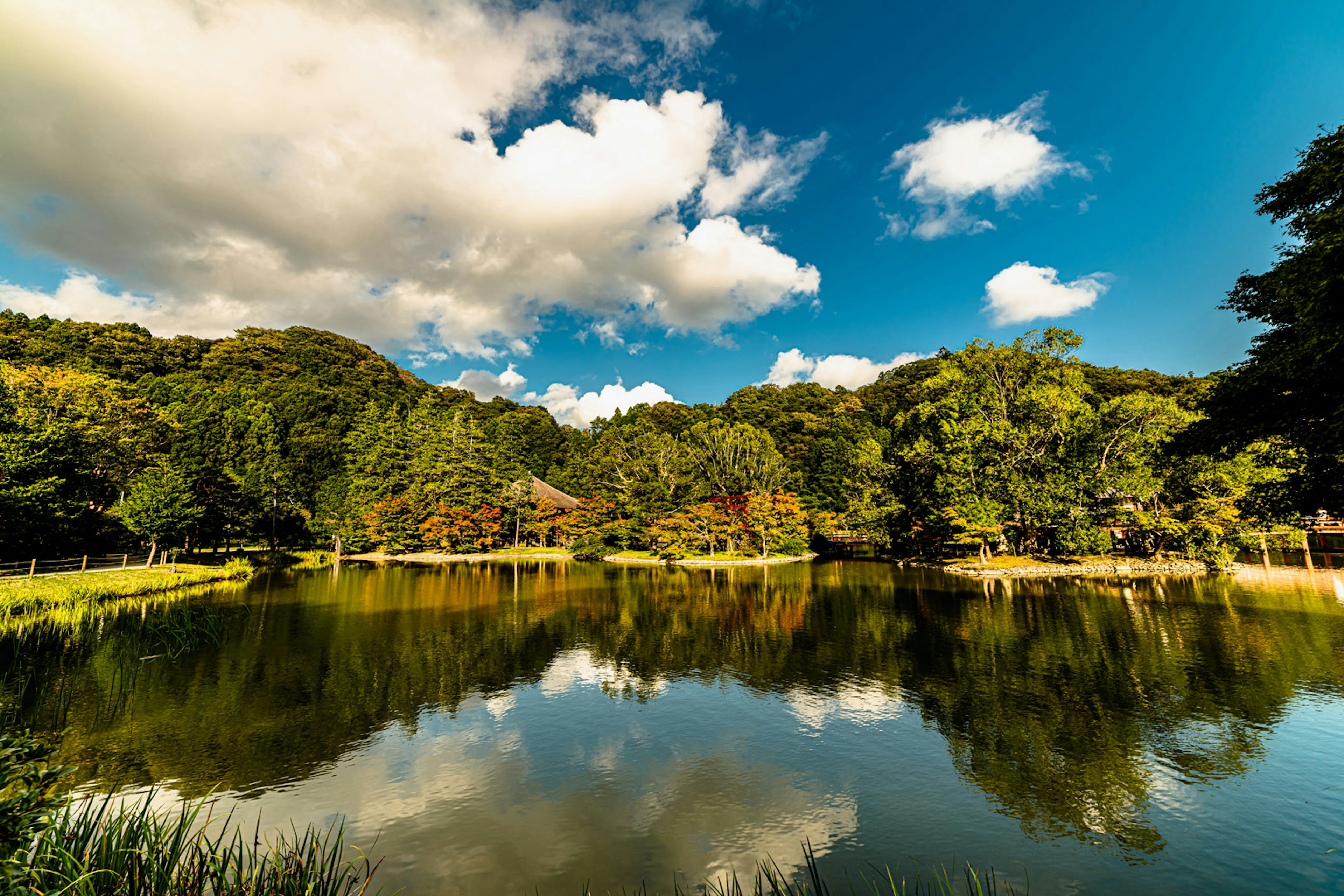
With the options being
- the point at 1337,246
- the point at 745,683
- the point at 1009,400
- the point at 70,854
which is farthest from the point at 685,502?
the point at 70,854

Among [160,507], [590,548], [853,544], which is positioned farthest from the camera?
[853,544]

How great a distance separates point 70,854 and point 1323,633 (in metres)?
26.4

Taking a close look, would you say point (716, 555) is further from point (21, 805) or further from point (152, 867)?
point (21, 805)

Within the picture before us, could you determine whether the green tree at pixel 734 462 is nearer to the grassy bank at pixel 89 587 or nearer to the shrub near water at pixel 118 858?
the grassy bank at pixel 89 587

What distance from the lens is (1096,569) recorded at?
99.6ft

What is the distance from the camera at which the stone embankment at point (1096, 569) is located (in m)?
29.3

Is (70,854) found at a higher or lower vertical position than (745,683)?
higher

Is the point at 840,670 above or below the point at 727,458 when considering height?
below

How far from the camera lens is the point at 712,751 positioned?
9312 millimetres

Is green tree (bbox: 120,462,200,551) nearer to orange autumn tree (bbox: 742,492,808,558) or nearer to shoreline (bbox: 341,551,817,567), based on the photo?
shoreline (bbox: 341,551,817,567)

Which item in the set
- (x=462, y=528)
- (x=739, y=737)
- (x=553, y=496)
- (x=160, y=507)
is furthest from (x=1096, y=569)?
(x=160, y=507)

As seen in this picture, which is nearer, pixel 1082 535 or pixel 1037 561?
pixel 1082 535

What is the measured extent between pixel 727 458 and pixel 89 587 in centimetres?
3957

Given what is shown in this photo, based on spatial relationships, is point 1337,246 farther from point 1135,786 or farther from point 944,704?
point 944,704
